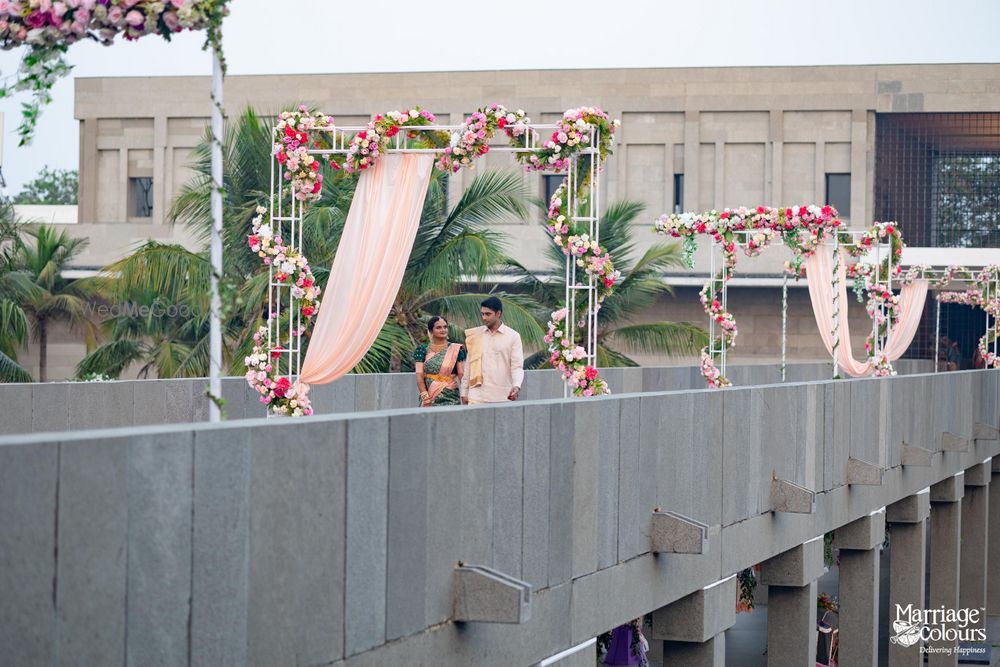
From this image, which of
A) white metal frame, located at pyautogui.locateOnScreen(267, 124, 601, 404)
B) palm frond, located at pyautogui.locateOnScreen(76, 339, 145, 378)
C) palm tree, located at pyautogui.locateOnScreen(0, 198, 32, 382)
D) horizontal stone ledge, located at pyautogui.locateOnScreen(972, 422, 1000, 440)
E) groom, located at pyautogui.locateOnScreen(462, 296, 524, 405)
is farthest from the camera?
palm frond, located at pyautogui.locateOnScreen(76, 339, 145, 378)

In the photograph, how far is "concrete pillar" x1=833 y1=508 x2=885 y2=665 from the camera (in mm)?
20516

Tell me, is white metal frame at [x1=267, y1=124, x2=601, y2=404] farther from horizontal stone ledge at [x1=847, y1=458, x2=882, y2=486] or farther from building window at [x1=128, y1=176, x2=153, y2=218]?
building window at [x1=128, y1=176, x2=153, y2=218]

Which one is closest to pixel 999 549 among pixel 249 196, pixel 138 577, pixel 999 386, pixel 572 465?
pixel 999 386

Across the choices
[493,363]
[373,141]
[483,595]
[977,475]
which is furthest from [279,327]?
[977,475]

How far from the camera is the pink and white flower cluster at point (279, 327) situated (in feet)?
49.9

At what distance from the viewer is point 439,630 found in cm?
876

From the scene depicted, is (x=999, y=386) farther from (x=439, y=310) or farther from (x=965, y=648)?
(x=439, y=310)

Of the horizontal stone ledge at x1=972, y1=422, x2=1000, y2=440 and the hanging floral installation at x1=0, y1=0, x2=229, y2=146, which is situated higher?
the hanging floral installation at x1=0, y1=0, x2=229, y2=146

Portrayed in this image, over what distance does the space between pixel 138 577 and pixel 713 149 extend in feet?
137

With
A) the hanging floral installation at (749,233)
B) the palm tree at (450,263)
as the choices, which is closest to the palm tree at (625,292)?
the palm tree at (450,263)

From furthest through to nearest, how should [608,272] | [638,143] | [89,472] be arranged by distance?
1. [638,143]
2. [608,272]
3. [89,472]

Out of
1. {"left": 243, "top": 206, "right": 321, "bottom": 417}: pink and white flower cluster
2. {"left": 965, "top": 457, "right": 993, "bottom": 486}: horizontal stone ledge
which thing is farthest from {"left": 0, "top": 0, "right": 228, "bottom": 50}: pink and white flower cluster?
{"left": 965, "top": 457, "right": 993, "bottom": 486}: horizontal stone ledge

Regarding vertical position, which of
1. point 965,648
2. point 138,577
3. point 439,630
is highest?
point 138,577

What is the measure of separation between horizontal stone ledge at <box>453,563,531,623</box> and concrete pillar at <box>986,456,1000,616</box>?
27.6 meters
